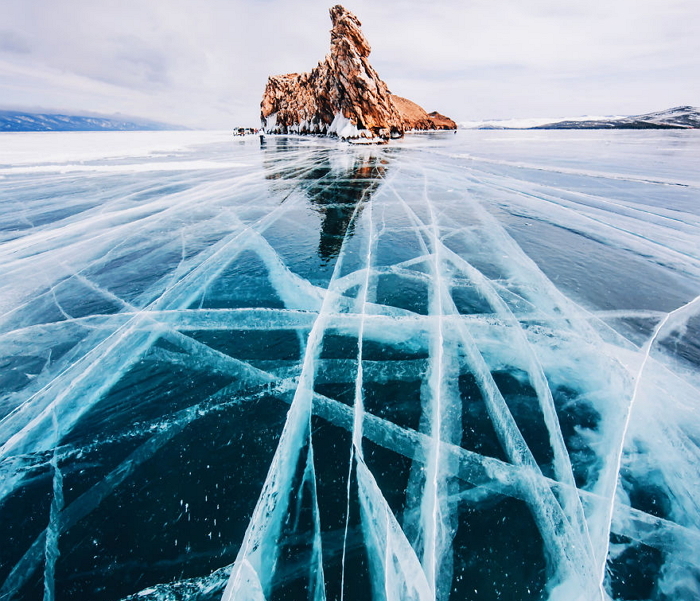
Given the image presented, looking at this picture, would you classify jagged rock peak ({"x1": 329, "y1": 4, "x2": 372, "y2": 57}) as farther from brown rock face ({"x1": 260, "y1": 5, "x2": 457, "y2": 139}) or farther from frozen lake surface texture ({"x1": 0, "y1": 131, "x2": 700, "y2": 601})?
frozen lake surface texture ({"x1": 0, "y1": 131, "x2": 700, "y2": 601})

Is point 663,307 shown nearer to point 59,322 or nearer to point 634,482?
point 634,482

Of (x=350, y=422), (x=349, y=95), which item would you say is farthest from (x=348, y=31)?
(x=350, y=422)

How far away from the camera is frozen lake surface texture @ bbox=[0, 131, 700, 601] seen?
1.64 meters

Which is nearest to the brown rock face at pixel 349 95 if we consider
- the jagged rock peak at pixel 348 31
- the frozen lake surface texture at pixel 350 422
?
the jagged rock peak at pixel 348 31

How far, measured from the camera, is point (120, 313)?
12.4 ft

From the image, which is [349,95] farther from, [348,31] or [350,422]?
[350,422]

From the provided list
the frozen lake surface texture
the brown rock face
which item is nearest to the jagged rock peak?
the brown rock face

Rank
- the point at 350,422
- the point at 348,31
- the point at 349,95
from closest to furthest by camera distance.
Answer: the point at 350,422 → the point at 349,95 → the point at 348,31

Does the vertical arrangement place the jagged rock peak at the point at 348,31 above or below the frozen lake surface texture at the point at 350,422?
above

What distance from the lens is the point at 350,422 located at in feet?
7.73

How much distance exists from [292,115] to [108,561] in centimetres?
7705

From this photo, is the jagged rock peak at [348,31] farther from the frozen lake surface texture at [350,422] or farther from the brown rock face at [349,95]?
the frozen lake surface texture at [350,422]

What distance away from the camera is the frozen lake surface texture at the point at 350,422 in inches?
64.4

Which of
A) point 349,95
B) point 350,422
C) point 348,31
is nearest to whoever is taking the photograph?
point 350,422
